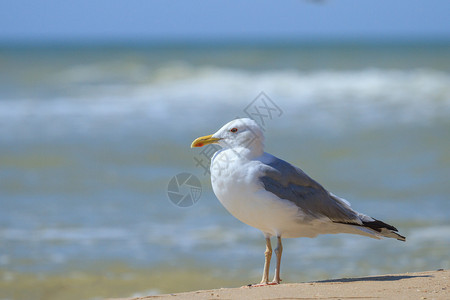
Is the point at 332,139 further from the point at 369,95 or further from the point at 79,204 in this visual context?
the point at 369,95

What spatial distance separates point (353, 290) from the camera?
138 inches

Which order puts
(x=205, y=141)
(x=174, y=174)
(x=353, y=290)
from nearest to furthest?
(x=353, y=290) → (x=205, y=141) → (x=174, y=174)

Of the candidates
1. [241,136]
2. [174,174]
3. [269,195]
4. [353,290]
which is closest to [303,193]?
[269,195]

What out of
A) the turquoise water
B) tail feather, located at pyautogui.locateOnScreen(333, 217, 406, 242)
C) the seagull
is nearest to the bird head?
the seagull

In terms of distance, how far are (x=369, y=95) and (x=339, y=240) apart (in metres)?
14.3

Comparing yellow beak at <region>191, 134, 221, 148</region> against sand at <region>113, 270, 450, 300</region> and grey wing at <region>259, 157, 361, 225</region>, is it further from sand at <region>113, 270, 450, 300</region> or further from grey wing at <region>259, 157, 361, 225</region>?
sand at <region>113, 270, 450, 300</region>

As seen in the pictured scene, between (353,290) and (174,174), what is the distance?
5918mm

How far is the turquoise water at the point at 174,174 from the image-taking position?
221 inches

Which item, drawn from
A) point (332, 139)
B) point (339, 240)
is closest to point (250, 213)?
point (339, 240)

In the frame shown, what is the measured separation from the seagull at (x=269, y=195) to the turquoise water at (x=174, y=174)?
149cm

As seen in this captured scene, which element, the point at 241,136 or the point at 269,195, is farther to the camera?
the point at 241,136

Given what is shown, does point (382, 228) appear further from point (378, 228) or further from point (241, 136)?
point (241, 136)

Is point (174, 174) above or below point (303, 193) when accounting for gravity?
above

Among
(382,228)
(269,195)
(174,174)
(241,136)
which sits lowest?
(382,228)
